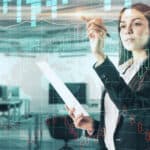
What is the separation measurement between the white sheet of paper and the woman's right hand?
0.10 ft

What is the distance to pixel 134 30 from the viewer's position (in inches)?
146

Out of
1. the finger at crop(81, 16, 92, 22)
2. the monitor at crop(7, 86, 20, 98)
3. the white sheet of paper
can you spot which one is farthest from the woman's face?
the monitor at crop(7, 86, 20, 98)

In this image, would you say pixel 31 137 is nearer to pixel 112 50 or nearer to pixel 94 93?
pixel 94 93

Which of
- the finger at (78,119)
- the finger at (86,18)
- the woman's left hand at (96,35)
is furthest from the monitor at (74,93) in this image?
the finger at (86,18)

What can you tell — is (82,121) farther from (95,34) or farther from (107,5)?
(107,5)

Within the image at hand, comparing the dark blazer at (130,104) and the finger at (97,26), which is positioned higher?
the finger at (97,26)

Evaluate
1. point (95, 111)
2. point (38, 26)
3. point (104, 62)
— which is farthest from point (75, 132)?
point (38, 26)

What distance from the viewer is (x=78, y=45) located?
12.6ft

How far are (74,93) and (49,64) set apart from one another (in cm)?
30

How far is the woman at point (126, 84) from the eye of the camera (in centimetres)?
370

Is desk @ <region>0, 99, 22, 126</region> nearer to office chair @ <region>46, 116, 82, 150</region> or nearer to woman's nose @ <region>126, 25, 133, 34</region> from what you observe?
office chair @ <region>46, 116, 82, 150</region>

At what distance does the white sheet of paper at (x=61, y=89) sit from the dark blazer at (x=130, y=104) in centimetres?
19

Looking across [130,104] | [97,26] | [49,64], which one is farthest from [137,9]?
[49,64]

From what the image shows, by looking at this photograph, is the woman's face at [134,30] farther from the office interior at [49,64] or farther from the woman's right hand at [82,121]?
the woman's right hand at [82,121]
